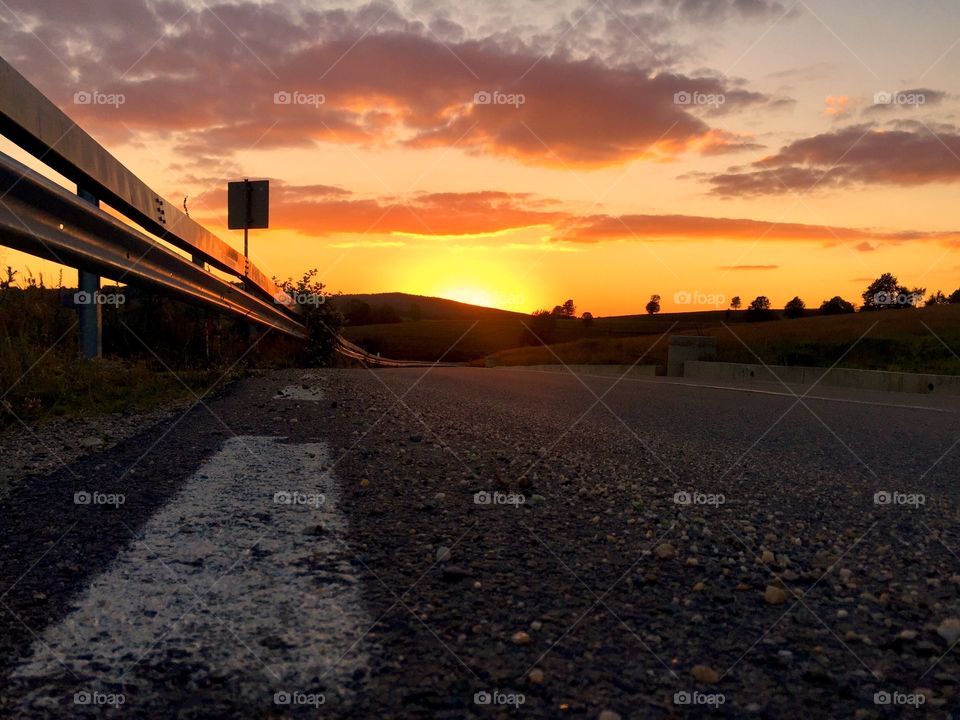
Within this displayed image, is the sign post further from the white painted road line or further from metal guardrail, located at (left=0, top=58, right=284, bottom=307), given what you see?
the white painted road line

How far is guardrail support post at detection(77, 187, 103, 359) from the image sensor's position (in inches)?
301

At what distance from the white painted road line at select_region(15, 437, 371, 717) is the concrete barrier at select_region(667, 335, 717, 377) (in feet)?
77.1

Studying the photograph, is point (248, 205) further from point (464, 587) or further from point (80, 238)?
point (464, 587)

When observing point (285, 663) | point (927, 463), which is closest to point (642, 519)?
point (285, 663)

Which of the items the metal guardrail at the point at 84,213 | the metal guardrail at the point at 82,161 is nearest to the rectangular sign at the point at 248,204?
the metal guardrail at the point at 84,213

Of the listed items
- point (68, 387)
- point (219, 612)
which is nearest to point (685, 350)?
point (68, 387)

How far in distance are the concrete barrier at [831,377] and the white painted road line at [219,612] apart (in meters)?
16.8

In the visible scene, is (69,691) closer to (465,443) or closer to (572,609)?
(572,609)

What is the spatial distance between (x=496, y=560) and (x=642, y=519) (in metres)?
1.00

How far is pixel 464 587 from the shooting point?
247 centimetres

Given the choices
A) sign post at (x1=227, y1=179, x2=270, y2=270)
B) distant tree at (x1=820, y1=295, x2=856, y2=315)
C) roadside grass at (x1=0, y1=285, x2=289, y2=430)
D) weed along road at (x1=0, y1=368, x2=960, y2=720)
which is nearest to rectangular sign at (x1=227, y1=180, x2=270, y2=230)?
sign post at (x1=227, y1=179, x2=270, y2=270)

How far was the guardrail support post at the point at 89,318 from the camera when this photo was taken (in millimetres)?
7633

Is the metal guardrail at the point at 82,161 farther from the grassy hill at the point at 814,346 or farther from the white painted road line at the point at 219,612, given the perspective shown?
the grassy hill at the point at 814,346

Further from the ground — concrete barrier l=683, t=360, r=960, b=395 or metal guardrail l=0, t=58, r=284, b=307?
metal guardrail l=0, t=58, r=284, b=307
